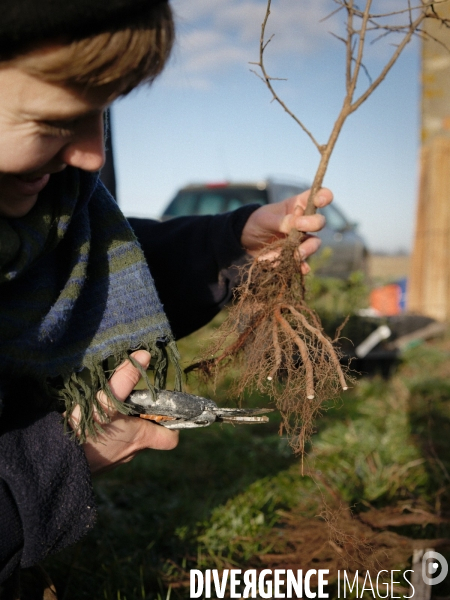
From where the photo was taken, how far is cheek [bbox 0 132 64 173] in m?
1.00

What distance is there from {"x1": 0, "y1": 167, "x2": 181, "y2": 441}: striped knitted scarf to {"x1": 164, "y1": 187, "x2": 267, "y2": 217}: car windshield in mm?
5058

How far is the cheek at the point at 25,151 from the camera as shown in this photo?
1.00m

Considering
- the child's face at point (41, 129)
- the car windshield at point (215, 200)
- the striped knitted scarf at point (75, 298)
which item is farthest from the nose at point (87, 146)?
the car windshield at point (215, 200)

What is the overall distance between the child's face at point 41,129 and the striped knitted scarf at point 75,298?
5.7 inches

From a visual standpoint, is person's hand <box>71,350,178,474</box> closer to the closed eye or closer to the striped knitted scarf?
the striped knitted scarf

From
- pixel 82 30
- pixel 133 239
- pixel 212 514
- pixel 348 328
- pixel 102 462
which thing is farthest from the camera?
pixel 348 328

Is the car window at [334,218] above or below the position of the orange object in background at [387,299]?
above

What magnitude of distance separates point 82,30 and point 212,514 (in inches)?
77.5

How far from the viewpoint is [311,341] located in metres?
1.58

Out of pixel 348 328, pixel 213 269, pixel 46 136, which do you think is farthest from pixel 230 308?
pixel 348 328

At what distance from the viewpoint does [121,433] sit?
4.44ft

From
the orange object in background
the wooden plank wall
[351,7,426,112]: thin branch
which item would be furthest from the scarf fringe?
the orange object in background

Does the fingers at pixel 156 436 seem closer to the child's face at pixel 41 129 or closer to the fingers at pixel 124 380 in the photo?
the fingers at pixel 124 380

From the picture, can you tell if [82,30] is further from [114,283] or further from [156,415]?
[156,415]
